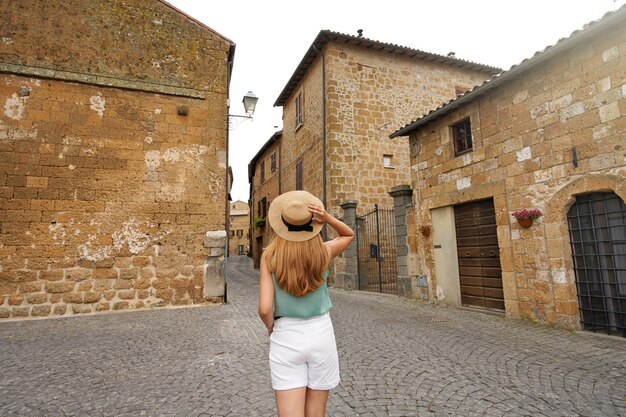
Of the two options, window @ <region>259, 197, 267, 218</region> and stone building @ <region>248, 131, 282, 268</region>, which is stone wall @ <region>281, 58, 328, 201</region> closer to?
stone building @ <region>248, 131, 282, 268</region>

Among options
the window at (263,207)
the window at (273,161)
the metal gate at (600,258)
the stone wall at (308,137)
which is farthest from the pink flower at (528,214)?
the window at (263,207)

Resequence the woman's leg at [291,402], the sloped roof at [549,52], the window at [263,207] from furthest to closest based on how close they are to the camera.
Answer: the window at [263,207] → the sloped roof at [549,52] → the woman's leg at [291,402]

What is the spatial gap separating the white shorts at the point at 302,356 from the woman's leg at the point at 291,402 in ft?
0.07

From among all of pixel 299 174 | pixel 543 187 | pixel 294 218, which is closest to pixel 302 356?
pixel 294 218

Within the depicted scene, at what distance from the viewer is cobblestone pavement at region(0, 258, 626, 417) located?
→ 112 inches

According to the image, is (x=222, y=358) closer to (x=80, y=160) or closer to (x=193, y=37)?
(x=80, y=160)

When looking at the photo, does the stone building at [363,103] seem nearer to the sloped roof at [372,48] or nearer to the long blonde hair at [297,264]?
the sloped roof at [372,48]

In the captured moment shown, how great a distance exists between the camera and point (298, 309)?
5.69 feet

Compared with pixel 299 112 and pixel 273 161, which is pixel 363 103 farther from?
pixel 273 161

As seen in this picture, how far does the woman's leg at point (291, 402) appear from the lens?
1605 millimetres

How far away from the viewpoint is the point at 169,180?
25.1 ft

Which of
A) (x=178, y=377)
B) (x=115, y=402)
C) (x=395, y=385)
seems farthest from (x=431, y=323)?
(x=115, y=402)

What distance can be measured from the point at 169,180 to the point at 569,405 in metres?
7.54

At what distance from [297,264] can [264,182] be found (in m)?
21.1
